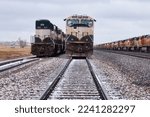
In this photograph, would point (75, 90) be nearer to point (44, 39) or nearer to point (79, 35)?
point (79, 35)

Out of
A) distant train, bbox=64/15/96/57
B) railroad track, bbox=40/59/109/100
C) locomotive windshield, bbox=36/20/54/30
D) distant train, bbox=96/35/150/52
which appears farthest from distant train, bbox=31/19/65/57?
railroad track, bbox=40/59/109/100

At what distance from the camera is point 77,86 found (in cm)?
1531

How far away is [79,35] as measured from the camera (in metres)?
36.0

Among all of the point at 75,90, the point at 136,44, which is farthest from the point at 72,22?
the point at 136,44

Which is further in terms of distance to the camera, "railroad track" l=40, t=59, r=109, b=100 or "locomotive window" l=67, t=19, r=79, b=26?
"locomotive window" l=67, t=19, r=79, b=26

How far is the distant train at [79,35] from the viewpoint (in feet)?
117

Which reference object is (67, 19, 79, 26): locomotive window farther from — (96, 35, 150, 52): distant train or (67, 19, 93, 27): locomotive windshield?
(96, 35, 150, 52): distant train

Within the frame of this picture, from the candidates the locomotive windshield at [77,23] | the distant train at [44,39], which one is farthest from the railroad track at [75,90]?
the distant train at [44,39]

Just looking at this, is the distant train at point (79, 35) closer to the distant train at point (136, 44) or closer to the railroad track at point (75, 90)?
the railroad track at point (75, 90)

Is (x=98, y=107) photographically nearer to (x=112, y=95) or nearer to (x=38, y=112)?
(x=38, y=112)

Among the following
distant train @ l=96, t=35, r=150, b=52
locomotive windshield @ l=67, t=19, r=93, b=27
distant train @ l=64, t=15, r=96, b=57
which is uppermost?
locomotive windshield @ l=67, t=19, r=93, b=27

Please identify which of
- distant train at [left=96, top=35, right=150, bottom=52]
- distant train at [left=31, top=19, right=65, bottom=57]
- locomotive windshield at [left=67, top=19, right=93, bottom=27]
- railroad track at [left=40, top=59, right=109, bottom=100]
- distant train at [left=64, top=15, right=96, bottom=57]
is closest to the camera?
railroad track at [left=40, top=59, right=109, bottom=100]

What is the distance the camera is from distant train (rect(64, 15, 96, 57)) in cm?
3569

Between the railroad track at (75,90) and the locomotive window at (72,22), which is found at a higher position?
the locomotive window at (72,22)
